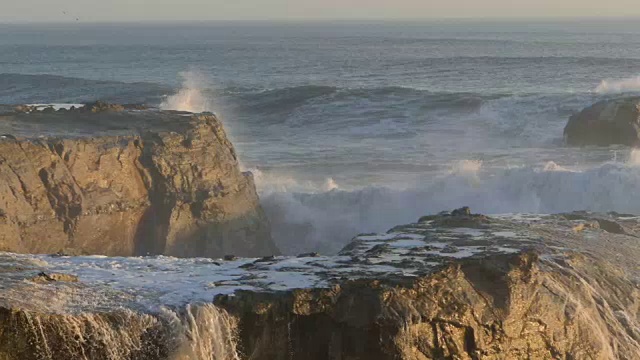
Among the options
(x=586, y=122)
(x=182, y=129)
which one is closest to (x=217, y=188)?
(x=182, y=129)

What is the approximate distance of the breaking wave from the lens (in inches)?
910

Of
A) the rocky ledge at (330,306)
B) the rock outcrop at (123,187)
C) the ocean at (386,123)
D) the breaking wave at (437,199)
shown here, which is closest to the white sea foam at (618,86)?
the ocean at (386,123)

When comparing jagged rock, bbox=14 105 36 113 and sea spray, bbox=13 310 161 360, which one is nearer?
sea spray, bbox=13 310 161 360

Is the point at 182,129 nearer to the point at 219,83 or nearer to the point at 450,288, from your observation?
the point at 450,288

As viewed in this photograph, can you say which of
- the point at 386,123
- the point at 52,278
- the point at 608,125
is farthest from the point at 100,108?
the point at 386,123

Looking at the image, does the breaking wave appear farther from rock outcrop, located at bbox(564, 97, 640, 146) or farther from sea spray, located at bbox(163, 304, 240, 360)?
sea spray, located at bbox(163, 304, 240, 360)

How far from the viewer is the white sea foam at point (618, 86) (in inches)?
1960

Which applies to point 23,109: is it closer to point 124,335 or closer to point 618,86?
point 124,335

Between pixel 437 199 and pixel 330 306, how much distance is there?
555 inches

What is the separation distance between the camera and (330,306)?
1112cm

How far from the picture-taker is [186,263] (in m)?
12.7

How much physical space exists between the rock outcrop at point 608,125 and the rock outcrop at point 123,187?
51.9 ft

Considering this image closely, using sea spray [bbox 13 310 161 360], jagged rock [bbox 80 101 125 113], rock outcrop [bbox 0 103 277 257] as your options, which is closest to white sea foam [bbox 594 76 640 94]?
jagged rock [bbox 80 101 125 113]

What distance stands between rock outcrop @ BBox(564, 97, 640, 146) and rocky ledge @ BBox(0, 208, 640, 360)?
1971 centimetres
